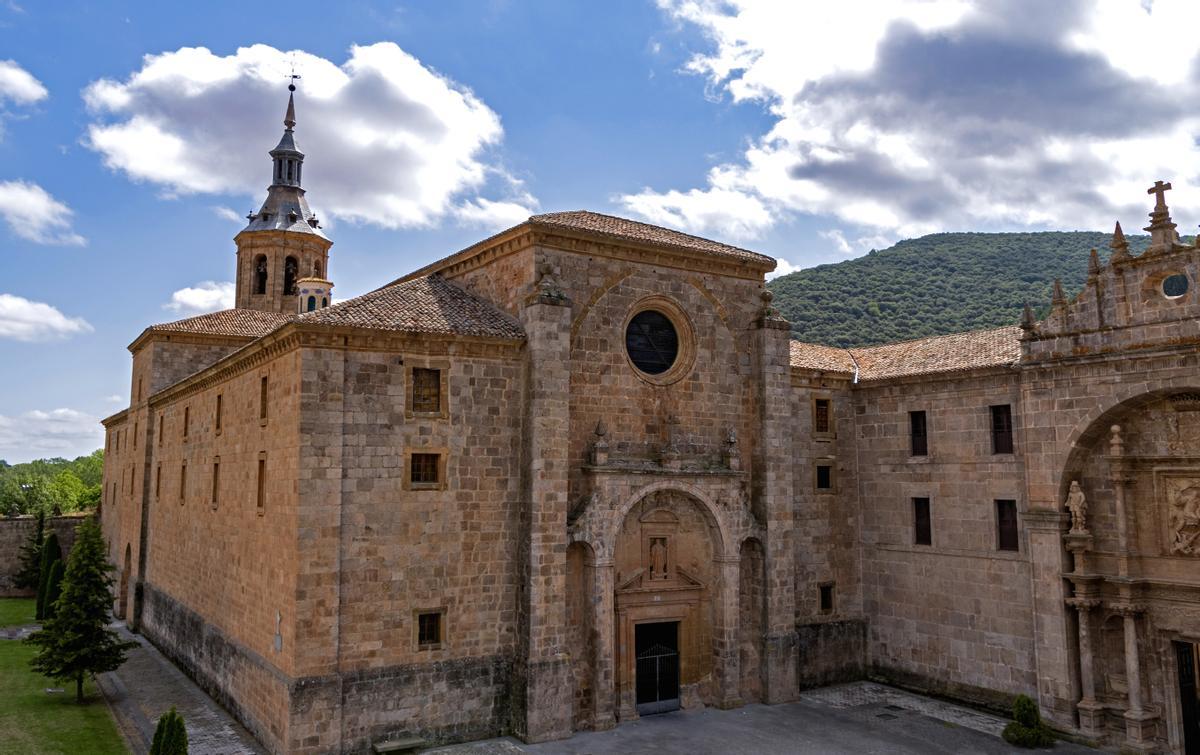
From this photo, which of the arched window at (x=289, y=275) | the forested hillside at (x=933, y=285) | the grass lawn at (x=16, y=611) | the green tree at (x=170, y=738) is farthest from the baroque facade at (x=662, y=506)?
the forested hillside at (x=933, y=285)

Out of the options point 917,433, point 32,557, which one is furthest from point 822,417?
point 32,557

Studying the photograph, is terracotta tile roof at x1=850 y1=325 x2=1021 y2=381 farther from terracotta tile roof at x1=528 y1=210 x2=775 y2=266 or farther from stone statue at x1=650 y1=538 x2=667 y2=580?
stone statue at x1=650 y1=538 x2=667 y2=580

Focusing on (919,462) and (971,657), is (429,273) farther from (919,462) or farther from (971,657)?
(971,657)

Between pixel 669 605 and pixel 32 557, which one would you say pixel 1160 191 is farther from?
pixel 32 557

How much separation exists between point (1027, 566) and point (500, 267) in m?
15.7

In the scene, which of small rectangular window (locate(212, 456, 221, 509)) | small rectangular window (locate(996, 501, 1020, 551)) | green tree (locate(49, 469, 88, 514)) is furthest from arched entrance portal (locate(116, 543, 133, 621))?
green tree (locate(49, 469, 88, 514))

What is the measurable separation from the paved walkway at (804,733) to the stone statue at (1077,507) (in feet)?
16.7

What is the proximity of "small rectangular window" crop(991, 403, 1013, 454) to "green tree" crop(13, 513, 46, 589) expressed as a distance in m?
45.0

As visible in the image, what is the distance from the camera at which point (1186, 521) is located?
61.9 ft

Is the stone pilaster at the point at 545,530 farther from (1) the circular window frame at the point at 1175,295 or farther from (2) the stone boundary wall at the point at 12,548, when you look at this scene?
(2) the stone boundary wall at the point at 12,548

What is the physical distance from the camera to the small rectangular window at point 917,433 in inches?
976

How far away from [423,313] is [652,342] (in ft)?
20.2

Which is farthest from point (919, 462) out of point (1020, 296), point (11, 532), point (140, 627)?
point (11, 532)

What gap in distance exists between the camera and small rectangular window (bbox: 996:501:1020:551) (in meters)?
22.1
